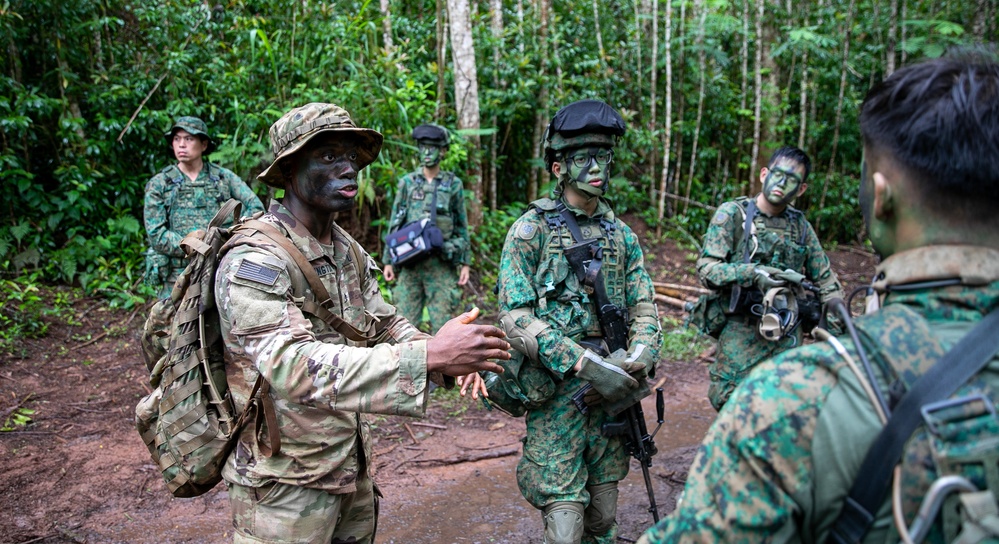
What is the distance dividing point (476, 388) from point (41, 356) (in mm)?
6069

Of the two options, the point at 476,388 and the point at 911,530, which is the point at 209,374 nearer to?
the point at 476,388

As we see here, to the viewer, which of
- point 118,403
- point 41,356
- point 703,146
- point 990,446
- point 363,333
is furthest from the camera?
point 703,146

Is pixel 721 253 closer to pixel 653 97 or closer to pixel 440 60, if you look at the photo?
pixel 440 60

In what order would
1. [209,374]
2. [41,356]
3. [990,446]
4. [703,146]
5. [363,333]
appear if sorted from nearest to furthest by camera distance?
1. [990,446]
2. [209,374]
3. [363,333]
4. [41,356]
5. [703,146]

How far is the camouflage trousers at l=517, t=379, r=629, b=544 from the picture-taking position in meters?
3.37

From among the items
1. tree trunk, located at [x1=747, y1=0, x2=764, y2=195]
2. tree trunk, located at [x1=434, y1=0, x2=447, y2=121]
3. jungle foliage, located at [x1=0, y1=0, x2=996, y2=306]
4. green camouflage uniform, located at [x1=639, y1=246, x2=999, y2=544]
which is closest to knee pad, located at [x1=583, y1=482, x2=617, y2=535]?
green camouflage uniform, located at [x1=639, y1=246, x2=999, y2=544]

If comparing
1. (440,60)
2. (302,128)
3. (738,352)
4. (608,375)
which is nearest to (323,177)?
(302,128)

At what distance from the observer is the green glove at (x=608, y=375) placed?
3.24 m

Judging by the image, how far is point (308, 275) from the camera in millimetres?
2533

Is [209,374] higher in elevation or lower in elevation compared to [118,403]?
higher

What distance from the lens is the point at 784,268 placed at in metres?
4.93

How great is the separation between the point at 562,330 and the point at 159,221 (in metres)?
4.63

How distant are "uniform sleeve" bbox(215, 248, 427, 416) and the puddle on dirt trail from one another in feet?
7.85

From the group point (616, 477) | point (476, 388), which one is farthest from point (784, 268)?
point (476, 388)
